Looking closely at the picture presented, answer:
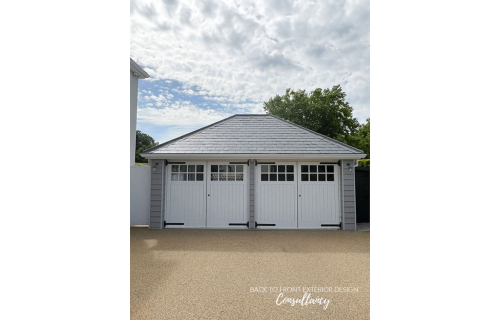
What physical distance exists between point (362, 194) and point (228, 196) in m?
3.56

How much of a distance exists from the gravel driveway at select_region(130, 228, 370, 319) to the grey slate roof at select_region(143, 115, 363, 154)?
1.95 metres

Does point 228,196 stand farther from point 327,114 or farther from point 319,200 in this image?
point 327,114

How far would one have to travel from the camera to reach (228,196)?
610cm

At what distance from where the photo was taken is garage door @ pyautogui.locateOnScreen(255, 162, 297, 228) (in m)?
6.02

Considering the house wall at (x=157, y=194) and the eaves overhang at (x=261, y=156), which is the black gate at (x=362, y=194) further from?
the house wall at (x=157, y=194)

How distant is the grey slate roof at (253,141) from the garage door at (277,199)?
504 mm

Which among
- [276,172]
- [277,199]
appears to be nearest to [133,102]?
[276,172]

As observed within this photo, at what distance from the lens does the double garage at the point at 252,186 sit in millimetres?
5969

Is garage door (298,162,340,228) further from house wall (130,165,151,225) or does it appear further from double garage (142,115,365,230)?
house wall (130,165,151,225)

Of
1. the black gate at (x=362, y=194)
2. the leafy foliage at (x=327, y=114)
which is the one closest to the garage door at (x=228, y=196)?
the black gate at (x=362, y=194)

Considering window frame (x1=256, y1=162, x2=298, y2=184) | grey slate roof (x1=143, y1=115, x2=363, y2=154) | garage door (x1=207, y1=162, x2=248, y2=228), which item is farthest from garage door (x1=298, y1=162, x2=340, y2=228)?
garage door (x1=207, y1=162, x2=248, y2=228)
